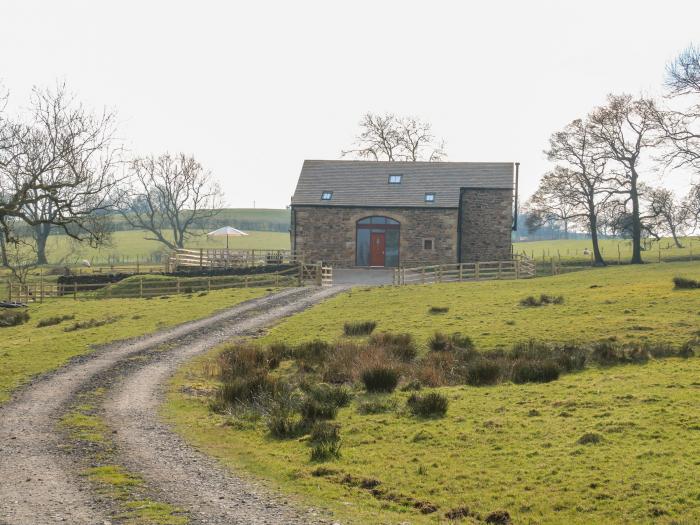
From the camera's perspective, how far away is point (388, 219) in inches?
2056

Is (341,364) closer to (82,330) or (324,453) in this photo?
(324,453)

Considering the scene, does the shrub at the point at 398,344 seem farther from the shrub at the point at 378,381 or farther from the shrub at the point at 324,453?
the shrub at the point at 324,453

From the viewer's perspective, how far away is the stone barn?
5169 centimetres

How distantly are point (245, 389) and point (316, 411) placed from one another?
2.71 metres

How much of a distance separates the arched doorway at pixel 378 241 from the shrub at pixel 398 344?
26.6 metres

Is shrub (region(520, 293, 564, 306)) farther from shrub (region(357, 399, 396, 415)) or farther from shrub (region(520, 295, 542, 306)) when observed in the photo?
shrub (region(357, 399, 396, 415))

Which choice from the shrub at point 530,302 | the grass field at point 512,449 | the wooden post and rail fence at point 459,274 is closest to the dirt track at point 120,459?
the grass field at point 512,449

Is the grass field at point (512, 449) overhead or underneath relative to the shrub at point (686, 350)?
underneath

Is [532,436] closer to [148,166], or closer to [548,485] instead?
[548,485]

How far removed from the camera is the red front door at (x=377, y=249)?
52281 mm

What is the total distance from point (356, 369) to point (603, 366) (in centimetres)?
576

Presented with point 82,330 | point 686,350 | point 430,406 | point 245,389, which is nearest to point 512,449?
point 430,406

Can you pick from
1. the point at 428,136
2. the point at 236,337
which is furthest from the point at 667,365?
the point at 428,136

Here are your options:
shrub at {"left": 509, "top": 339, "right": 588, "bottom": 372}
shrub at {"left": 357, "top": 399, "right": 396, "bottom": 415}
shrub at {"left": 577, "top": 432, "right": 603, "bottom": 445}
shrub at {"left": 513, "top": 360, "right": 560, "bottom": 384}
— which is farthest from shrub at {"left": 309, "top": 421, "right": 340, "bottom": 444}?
shrub at {"left": 509, "top": 339, "right": 588, "bottom": 372}
